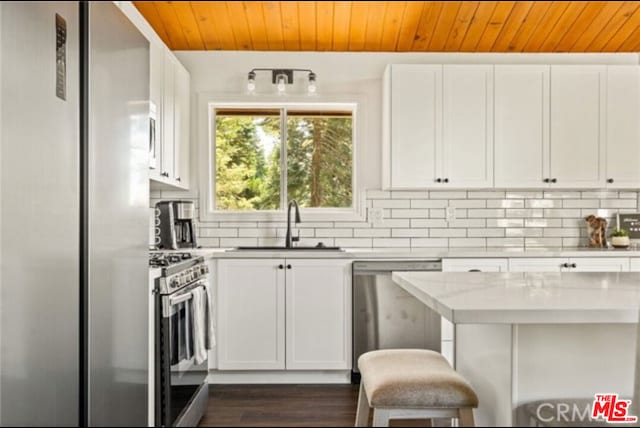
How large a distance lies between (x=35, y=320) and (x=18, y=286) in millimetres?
81

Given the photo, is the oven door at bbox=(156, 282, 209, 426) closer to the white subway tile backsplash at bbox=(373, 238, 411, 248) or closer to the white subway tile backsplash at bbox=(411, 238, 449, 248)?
the white subway tile backsplash at bbox=(373, 238, 411, 248)

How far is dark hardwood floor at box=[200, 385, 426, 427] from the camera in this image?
222 cm

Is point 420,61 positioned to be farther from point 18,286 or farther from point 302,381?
point 18,286

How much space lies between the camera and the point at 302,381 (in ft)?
9.23

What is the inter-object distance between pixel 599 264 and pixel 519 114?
2.68 ft

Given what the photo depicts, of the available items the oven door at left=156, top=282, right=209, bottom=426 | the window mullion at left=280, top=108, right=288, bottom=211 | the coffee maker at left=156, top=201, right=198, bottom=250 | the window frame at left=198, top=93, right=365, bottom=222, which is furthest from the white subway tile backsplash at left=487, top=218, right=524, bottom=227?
the oven door at left=156, top=282, right=209, bottom=426

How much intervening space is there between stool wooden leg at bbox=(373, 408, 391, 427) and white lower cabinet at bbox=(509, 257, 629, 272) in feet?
6.00

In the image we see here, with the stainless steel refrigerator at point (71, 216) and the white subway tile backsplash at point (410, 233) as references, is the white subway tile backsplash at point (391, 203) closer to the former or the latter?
the white subway tile backsplash at point (410, 233)

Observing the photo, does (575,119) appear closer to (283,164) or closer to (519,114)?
(519,114)

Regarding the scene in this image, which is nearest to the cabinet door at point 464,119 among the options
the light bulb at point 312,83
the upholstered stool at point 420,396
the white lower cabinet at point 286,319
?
the light bulb at point 312,83

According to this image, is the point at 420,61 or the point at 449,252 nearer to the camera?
the point at 449,252

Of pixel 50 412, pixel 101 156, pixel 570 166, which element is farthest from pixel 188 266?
pixel 570 166

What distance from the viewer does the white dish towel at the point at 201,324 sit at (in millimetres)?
2084

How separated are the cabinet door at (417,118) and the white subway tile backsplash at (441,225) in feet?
0.85
